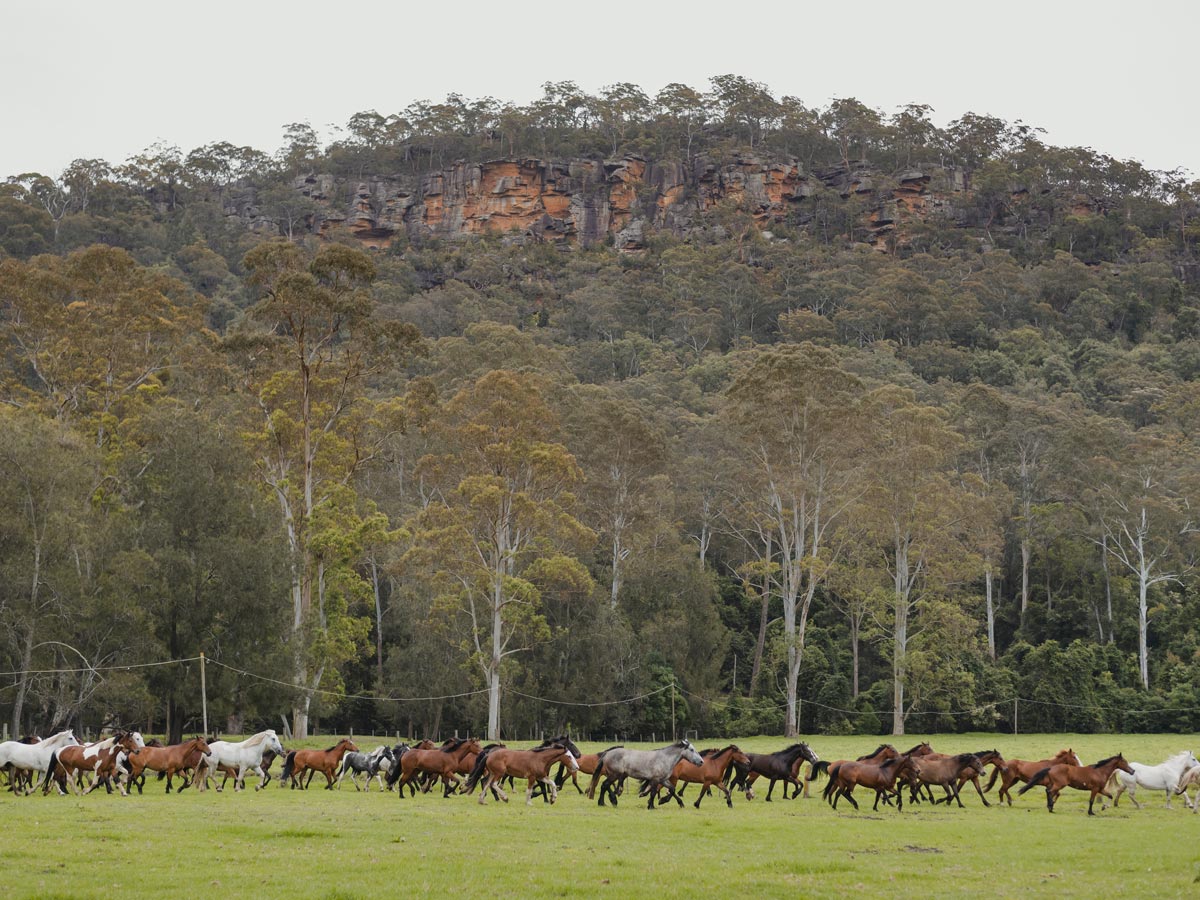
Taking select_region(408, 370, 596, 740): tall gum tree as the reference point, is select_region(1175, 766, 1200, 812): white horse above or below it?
below

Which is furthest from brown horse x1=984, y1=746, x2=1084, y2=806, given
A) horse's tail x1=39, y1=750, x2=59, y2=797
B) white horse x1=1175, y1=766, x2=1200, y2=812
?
horse's tail x1=39, y1=750, x2=59, y2=797

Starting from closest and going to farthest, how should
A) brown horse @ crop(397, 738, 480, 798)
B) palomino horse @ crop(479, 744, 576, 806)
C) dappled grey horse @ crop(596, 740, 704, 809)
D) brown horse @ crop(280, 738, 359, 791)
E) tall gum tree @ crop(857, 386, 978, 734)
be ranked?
palomino horse @ crop(479, 744, 576, 806) < dappled grey horse @ crop(596, 740, 704, 809) < brown horse @ crop(397, 738, 480, 798) < brown horse @ crop(280, 738, 359, 791) < tall gum tree @ crop(857, 386, 978, 734)

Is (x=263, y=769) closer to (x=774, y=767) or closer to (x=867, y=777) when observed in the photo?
(x=774, y=767)

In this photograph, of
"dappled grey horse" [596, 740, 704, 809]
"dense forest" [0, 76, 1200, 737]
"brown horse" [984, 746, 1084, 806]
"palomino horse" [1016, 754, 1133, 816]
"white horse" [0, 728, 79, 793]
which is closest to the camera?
"dappled grey horse" [596, 740, 704, 809]

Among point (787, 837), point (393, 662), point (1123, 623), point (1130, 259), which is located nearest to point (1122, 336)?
point (1130, 259)

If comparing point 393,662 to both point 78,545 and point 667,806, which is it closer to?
point 78,545

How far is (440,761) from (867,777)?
24.0 ft

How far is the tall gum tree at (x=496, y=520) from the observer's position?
4391 centimetres

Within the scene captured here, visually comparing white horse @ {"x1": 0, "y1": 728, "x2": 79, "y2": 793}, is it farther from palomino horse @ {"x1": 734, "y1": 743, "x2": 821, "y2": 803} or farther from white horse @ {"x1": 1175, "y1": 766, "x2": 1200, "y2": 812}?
white horse @ {"x1": 1175, "y1": 766, "x2": 1200, "y2": 812}

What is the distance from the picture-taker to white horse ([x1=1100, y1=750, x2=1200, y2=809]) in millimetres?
21188

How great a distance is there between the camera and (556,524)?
45844mm

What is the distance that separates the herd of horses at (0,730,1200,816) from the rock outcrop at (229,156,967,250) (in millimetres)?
98389

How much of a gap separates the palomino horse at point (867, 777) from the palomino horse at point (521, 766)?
4595mm

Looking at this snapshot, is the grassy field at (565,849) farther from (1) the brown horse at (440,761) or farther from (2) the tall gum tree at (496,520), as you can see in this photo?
(2) the tall gum tree at (496,520)
